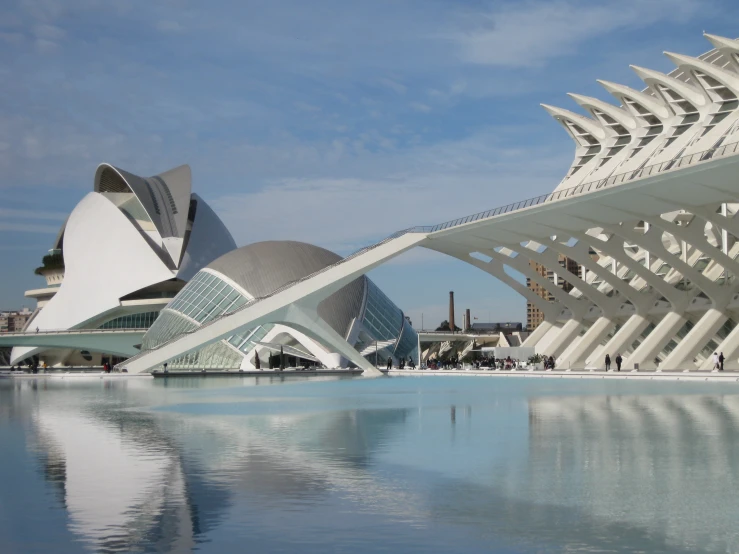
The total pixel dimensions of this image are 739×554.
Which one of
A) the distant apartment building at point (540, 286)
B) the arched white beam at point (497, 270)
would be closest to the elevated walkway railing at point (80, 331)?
the arched white beam at point (497, 270)

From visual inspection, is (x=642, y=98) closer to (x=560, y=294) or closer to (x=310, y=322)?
(x=560, y=294)

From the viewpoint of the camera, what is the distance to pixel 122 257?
2926 inches

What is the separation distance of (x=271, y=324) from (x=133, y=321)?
2615 centimetres

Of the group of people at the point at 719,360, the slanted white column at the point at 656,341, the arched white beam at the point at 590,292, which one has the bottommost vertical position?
the group of people at the point at 719,360

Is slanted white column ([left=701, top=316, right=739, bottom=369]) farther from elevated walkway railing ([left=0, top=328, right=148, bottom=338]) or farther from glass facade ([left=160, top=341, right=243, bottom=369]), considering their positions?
elevated walkway railing ([left=0, top=328, right=148, bottom=338])

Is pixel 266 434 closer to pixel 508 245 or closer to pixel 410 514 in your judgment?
pixel 410 514

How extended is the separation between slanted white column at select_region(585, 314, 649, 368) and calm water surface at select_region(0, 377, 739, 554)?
21.8 meters

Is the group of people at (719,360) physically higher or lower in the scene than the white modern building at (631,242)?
lower

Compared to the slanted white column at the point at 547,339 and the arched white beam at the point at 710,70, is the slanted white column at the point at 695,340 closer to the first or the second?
the arched white beam at the point at 710,70

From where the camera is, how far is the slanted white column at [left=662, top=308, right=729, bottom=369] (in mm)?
35688

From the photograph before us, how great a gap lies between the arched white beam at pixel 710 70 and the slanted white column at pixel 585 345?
34.8ft

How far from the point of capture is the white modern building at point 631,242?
113 ft

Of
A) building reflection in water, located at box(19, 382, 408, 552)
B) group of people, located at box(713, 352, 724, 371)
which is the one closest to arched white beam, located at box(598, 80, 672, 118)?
group of people, located at box(713, 352, 724, 371)

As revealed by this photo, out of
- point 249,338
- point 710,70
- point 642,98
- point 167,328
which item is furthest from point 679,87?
point 167,328
